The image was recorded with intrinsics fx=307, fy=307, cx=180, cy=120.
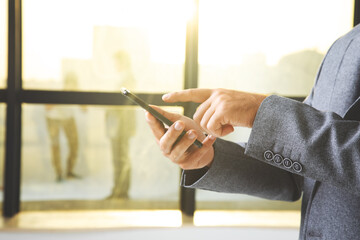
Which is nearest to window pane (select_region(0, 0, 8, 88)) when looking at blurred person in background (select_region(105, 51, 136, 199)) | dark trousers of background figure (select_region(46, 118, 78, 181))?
dark trousers of background figure (select_region(46, 118, 78, 181))

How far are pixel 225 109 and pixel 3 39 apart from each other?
259 cm

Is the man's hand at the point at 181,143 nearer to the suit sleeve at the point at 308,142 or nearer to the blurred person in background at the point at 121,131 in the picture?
the suit sleeve at the point at 308,142

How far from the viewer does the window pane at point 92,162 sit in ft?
9.03

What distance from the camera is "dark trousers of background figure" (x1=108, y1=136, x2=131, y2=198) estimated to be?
2828mm

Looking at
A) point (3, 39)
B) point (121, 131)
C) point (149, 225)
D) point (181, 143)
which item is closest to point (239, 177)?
point (181, 143)

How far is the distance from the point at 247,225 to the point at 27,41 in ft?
7.94

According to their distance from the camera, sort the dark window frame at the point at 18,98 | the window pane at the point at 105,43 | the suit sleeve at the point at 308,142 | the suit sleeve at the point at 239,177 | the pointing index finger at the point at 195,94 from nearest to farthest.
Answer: the suit sleeve at the point at 308,142
the pointing index finger at the point at 195,94
the suit sleeve at the point at 239,177
the dark window frame at the point at 18,98
the window pane at the point at 105,43

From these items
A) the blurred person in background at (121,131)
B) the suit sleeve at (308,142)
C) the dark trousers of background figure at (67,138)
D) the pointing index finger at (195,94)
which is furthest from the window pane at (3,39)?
the suit sleeve at (308,142)

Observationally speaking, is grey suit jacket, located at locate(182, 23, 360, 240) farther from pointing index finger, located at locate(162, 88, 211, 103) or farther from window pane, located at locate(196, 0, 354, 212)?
window pane, located at locate(196, 0, 354, 212)

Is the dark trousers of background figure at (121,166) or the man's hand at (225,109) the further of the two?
the dark trousers of background figure at (121,166)

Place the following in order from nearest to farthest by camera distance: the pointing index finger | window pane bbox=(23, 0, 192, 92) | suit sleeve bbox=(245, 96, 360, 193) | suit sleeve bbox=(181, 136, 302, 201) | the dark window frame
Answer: suit sleeve bbox=(245, 96, 360, 193) → the pointing index finger → suit sleeve bbox=(181, 136, 302, 201) → the dark window frame → window pane bbox=(23, 0, 192, 92)

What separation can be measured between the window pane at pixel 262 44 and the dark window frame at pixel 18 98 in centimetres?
12

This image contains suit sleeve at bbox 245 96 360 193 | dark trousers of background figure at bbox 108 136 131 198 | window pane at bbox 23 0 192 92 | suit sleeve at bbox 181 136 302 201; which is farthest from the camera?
dark trousers of background figure at bbox 108 136 131 198

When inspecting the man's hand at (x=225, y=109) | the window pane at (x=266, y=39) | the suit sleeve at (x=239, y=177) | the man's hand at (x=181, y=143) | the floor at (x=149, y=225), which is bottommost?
the floor at (x=149, y=225)
